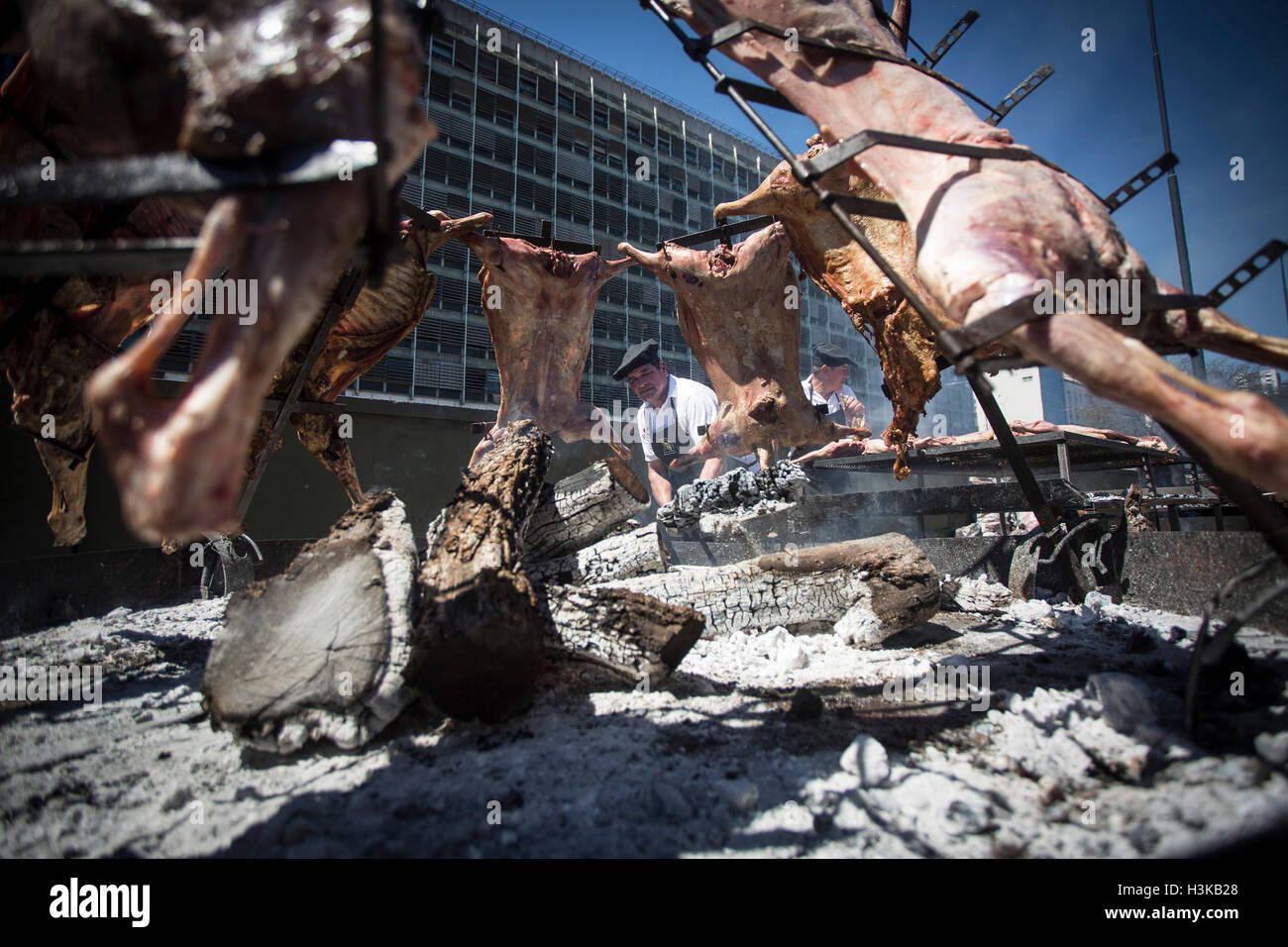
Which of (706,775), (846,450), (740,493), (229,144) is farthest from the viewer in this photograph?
(846,450)

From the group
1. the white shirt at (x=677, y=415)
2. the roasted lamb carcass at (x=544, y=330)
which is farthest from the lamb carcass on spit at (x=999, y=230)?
the white shirt at (x=677, y=415)

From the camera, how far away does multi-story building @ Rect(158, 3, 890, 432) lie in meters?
23.0

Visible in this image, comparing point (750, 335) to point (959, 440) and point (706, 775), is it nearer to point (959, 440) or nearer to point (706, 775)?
point (959, 440)

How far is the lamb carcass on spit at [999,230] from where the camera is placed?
1.47 metres

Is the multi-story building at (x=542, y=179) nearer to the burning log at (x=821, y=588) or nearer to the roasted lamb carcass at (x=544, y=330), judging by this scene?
the roasted lamb carcass at (x=544, y=330)

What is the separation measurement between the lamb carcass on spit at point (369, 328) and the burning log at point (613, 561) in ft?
7.66

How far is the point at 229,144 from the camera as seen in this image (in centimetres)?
125

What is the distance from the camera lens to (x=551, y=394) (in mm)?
6258

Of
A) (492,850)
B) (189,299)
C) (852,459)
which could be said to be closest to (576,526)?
(492,850)

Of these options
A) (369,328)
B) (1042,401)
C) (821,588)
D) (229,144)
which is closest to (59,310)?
(369,328)

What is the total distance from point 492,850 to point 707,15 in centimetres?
346

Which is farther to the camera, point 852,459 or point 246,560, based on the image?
point 852,459

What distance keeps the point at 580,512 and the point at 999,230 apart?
266 cm

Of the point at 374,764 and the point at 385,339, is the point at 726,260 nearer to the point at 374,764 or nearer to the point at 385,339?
the point at 385,339
